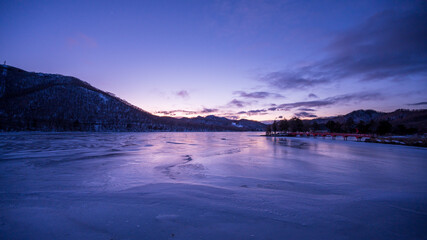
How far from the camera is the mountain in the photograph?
99713 millimetres

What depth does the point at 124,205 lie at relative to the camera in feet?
15.8

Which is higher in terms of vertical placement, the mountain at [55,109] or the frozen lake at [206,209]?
the mountain at [55,109]

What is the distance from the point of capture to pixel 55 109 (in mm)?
120500

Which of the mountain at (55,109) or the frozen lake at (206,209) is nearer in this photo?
the frozen lake at (206,209)

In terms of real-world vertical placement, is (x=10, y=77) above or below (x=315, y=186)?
above

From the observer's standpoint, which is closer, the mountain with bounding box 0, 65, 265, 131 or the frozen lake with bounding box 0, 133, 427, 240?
the frozen lake with bounding box 0, 133, 427, 240

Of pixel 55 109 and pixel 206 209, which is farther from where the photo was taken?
pixel 55 109

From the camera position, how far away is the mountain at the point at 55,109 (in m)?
99.7

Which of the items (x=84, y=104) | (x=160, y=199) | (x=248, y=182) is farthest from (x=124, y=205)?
(x=84, y=104)

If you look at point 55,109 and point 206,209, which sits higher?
point 55,109

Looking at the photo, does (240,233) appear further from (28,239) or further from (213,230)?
(28,239)

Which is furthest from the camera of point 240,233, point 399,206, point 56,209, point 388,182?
point 388,182

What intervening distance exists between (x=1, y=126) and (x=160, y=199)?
11229 centimetres

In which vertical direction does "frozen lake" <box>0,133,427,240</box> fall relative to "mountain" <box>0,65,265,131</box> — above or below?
below
